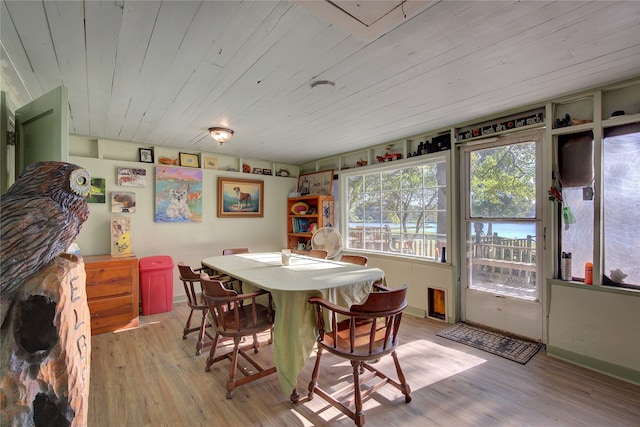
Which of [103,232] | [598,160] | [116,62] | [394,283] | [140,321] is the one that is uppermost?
[116,62]

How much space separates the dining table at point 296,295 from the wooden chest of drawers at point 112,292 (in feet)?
4.66

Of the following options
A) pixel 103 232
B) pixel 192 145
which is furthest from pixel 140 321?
pixel 192 145

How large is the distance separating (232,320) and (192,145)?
8.97ft

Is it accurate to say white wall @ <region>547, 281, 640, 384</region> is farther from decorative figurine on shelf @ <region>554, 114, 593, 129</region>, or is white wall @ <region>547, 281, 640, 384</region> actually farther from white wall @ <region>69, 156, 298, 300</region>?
white wall @ <region>69, 156, 298, 300</region>

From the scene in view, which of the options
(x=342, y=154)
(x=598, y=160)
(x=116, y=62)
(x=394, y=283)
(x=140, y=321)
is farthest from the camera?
(x=342, y=154)

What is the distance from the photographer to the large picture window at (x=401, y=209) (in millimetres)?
3469

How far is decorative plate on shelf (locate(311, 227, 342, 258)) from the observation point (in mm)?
3488

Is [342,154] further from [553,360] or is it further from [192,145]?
[553,360]

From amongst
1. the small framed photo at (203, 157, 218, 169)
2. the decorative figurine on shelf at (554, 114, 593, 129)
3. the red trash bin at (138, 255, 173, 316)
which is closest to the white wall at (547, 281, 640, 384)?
the decorative figurine on shelf at (554, 114, 593, 129)

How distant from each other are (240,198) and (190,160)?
0.94 metres

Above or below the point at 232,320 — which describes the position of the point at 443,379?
below

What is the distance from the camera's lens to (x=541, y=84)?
7.12 feet

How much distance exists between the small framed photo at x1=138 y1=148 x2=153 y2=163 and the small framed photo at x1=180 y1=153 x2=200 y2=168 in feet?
1.27

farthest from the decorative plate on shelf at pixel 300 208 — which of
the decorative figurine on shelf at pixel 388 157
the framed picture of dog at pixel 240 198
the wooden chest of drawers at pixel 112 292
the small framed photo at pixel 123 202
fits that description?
the wooden chest of drawers at pixel 112 292
